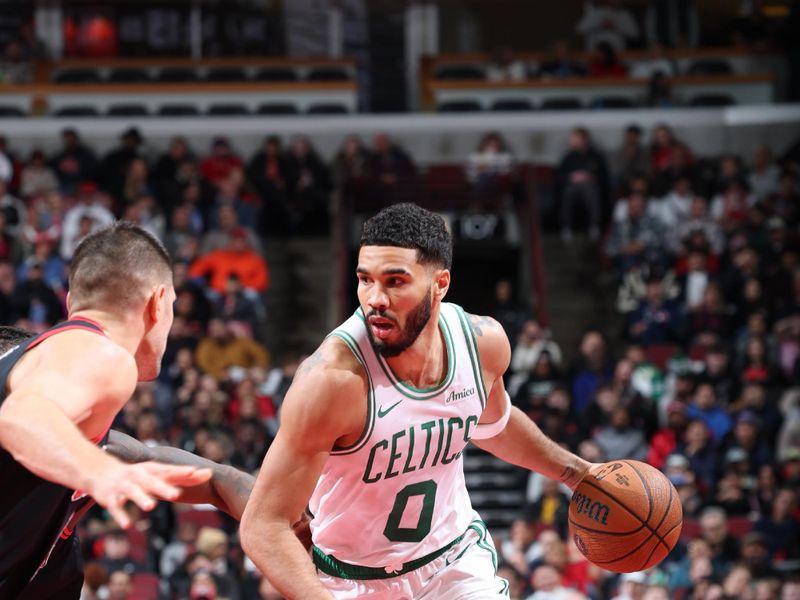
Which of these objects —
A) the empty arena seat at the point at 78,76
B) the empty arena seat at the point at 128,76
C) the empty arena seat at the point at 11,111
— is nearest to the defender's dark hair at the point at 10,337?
the empty arena seat at the point at 11,111

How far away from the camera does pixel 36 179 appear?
15664mm

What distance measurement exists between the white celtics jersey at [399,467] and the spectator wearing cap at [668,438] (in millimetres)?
6883

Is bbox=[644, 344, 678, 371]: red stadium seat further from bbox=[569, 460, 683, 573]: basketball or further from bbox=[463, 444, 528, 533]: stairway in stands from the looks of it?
bbox=[569, 460, 683, 573]: basketball

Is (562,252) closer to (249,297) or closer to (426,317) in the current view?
(249,297)

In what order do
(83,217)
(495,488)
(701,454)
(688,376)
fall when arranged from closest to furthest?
(701,454), (688,376), (495,488), (83,217)

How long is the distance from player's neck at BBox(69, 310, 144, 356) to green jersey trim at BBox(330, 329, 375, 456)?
37.8 inches

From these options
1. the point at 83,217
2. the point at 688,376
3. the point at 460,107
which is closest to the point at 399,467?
the point at 688,376

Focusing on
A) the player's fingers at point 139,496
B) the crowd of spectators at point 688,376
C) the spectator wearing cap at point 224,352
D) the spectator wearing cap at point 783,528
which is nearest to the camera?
the player's fingers at point 139,496

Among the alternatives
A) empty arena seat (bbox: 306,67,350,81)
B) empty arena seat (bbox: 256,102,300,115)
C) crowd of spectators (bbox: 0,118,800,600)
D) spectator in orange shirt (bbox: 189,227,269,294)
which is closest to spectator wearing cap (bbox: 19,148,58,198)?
crowd of spectators (bbox: 0,118,800,600)

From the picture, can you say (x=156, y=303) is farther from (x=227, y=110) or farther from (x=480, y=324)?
(x=227, y=110)

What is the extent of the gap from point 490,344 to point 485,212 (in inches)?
470

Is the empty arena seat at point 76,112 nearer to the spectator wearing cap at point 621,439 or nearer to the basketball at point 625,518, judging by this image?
the spectator wearing cap at point 621,439

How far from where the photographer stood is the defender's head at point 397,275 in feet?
14.0

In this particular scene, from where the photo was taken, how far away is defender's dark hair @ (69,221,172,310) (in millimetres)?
3551
